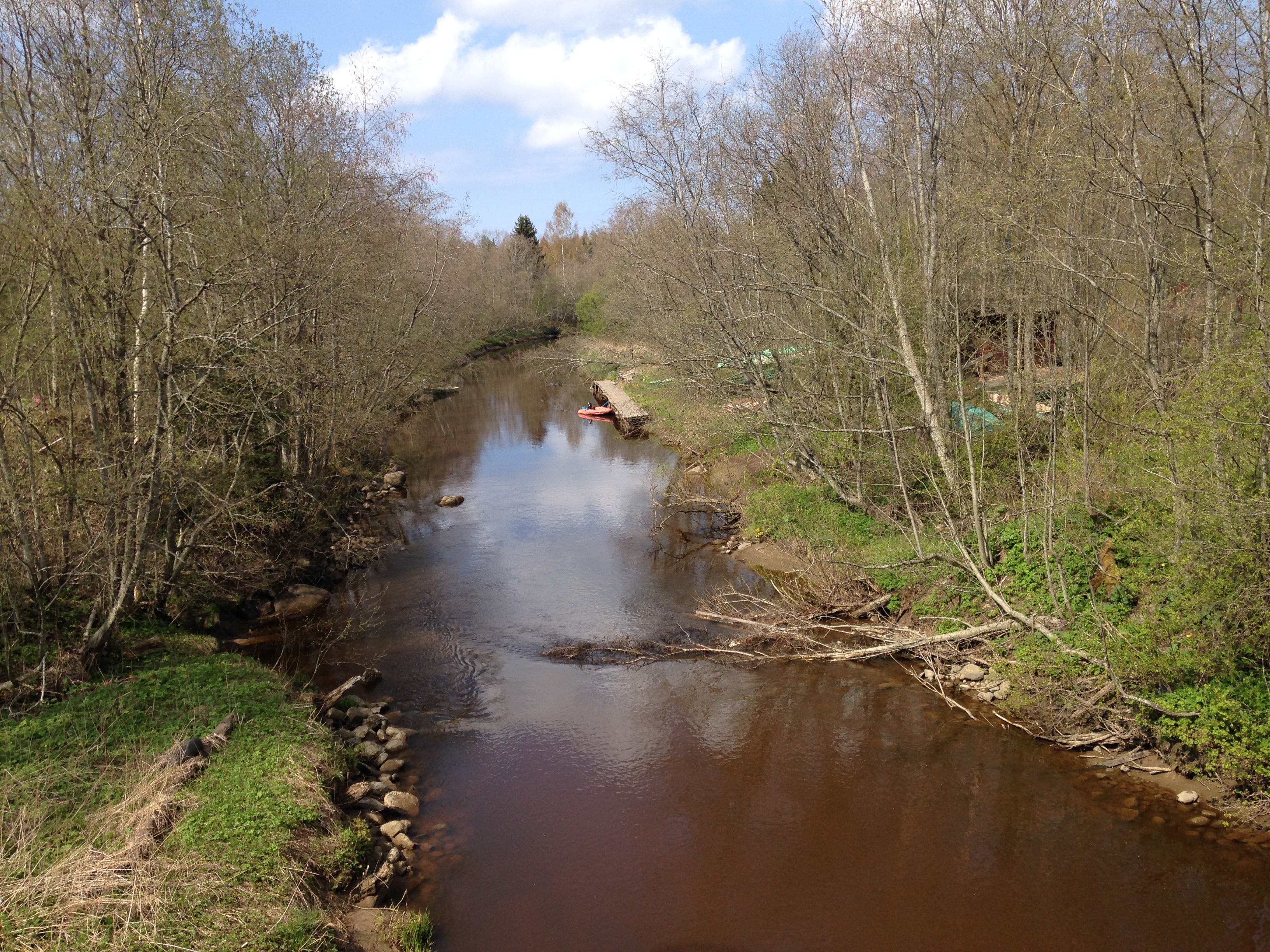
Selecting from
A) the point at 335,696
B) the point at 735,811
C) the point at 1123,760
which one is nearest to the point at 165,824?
the point at 335,696

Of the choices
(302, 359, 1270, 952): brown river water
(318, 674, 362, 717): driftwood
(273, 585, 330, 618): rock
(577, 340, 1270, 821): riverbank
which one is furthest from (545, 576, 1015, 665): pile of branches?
(273, 585, 330, 618): rock

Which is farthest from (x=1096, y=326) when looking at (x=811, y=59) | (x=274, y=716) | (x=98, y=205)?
(x=98, y=205)

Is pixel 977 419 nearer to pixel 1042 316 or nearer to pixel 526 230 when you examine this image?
pixel 1042 316

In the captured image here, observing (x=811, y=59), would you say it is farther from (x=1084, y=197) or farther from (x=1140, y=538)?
(x=1140, y=538)

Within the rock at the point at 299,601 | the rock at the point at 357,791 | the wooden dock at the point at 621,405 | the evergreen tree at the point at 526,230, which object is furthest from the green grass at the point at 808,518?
the evergreen tree at the point at 526,230

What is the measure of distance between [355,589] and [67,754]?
7145 millimetres

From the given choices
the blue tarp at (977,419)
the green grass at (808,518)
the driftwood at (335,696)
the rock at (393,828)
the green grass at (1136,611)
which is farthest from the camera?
the green grass at (808,518)

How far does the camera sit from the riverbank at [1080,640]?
733cm

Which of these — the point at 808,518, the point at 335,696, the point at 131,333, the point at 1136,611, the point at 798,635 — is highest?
the point at 131,333

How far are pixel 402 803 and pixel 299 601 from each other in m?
6.11

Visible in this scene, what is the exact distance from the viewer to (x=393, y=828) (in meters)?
7.50

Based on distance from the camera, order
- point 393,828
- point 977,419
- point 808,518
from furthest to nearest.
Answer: point 808,518, point 977,419, point 393,828

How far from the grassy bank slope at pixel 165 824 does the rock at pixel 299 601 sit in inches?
156

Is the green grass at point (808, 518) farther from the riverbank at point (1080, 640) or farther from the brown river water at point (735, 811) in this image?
the brown river water at point (735, 811)
